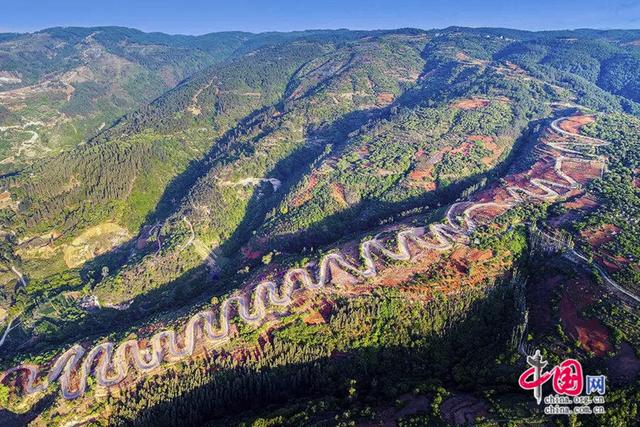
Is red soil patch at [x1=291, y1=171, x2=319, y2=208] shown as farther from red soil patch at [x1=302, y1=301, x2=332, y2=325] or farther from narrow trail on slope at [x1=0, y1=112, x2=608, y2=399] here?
red soil patch at [x1=302, y1=301, x2=332, y2=325]

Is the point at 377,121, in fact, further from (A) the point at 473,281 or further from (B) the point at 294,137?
(A) the point at 473,281

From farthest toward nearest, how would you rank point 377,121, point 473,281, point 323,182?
point 377,121
point 323,182
point 473,281

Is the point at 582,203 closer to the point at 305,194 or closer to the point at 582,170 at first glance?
the point at 582,170

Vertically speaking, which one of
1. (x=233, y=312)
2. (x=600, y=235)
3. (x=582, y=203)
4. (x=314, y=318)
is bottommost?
(x=314, y=318)

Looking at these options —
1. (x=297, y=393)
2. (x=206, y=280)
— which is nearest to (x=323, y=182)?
(x=206, y=280)

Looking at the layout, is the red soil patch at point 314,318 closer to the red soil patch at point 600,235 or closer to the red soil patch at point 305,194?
the red soil patch at point 600,235

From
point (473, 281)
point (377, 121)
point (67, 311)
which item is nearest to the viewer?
point (473, 281)

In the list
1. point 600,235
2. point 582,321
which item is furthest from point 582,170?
point 582,321
